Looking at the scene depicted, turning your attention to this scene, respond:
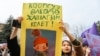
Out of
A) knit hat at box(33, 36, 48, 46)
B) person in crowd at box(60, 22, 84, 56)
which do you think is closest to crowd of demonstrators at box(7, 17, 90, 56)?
person in crowd at box(60, 22, 84, 56)

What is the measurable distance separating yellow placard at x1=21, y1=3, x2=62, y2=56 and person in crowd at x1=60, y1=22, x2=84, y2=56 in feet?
0.25

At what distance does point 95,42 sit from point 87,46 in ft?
2.01

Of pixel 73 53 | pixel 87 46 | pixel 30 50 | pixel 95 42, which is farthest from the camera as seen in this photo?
pixel 87 46

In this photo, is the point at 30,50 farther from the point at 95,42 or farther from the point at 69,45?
the point at 95,42

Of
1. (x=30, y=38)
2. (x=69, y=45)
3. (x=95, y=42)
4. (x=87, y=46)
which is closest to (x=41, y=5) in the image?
(x=30, y=38)

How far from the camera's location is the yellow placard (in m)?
5.27

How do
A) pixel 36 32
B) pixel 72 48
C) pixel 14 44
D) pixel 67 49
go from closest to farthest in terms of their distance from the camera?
1. pixel 36 32
2. pixel 14 44
3. pixel 67 49
4. pixel 72 48

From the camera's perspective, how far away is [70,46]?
6.02m

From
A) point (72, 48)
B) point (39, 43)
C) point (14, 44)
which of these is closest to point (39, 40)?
point (39, 43)

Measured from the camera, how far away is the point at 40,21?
5340 millimetres

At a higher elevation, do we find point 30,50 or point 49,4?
point 49,4

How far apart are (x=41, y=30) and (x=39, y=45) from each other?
0.18 meters

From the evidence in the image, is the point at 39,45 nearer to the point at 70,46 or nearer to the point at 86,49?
the point at 70,46

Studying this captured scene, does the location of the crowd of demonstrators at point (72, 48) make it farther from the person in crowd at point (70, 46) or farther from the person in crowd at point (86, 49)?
the person in crowd at point (86, 49)
